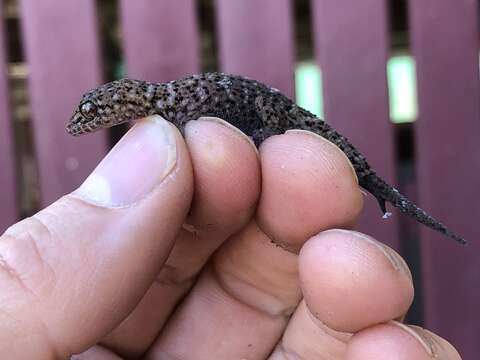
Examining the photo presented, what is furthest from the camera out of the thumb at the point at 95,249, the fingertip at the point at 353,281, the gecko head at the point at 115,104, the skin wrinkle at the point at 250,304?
the skin wrinkle at the point at 250,304

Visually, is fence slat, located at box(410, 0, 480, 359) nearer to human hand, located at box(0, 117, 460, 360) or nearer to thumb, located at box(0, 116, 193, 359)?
human hand, located at box(0, 117, 460, 360)

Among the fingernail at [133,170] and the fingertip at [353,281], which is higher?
the fingernail at [133,170]

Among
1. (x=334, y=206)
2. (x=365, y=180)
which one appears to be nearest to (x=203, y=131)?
(x=334, y=206)

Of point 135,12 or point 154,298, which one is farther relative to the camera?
point 135,12

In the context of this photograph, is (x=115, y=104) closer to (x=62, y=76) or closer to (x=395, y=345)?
(x=395, y=345)

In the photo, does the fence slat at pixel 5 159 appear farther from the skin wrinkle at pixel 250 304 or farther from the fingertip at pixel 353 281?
the fingertip at pixel 353 281

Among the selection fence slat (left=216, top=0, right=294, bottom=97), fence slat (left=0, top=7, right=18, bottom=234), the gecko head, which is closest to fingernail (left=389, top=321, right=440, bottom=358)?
the gecko head

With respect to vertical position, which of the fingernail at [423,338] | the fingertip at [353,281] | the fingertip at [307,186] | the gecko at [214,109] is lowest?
the fingernail at [423,338]

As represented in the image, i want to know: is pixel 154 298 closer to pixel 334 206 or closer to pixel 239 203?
pixel 239 203

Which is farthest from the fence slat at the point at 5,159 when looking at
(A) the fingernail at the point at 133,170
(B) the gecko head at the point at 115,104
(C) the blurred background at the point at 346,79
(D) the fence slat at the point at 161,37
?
(A) the fingernail at the point at 133,170
